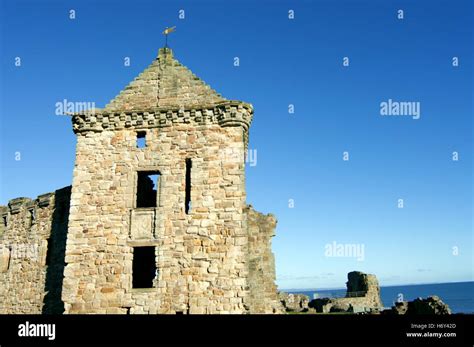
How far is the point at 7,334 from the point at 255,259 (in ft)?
25.9

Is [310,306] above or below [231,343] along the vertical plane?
below

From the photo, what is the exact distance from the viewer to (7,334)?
8859 mm

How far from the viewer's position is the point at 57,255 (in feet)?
52.7

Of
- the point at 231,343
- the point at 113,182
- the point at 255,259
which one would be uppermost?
the point at 113,182

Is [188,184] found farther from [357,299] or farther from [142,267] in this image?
[357,299]

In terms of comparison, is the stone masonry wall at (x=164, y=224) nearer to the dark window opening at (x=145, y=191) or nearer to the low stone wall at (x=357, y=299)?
the dark window opening at (x=145, y=191)

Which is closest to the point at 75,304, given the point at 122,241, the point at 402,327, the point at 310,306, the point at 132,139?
the point at 122,241

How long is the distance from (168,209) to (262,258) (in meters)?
3.79

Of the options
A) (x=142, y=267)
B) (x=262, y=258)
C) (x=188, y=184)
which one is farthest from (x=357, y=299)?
(x=188, y=184)

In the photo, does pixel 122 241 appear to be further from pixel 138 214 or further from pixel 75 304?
pixel 75 304

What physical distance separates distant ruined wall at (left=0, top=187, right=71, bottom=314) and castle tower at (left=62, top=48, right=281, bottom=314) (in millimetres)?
2875

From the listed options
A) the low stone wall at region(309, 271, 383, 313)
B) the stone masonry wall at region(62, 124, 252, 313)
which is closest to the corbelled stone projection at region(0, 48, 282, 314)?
the stone masonry wall at region(62, 124, 252, 313)

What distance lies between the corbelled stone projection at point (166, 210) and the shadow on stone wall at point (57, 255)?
0.08 metres

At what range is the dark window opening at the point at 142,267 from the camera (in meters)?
16.0
